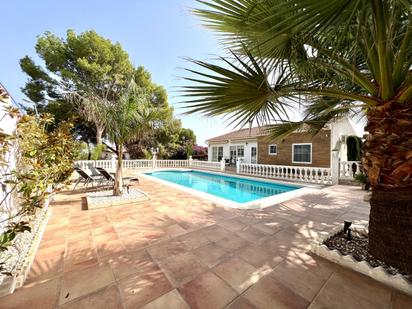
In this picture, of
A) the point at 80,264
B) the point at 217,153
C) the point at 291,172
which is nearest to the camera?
the point at 80,264

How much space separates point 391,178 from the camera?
7.52 feet

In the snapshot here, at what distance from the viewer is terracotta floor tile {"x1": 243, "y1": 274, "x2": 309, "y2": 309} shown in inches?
79.2

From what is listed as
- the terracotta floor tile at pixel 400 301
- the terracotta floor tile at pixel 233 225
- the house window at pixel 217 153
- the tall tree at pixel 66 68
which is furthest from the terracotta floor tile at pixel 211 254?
the house window at pixel 217 153

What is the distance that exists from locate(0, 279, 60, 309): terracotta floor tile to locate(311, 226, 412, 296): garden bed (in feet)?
12.2

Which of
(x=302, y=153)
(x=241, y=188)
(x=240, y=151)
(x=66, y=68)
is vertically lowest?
(x=241, y=188)

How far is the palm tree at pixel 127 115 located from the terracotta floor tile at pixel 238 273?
4.97 meters

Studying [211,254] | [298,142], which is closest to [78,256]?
[211,254]

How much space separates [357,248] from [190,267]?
2.80 m

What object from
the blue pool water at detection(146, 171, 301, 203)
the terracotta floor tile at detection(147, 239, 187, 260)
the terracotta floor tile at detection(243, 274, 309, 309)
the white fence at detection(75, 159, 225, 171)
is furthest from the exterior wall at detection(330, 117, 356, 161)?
the terracotta floor tile at detection(147, 239, 187, 260)

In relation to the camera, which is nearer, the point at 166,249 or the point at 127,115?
the point at 166,249

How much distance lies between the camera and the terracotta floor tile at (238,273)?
7.59ft

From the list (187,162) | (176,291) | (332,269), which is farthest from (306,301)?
(187,162)

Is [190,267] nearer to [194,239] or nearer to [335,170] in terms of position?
[194,239]

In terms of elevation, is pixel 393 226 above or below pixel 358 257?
above
